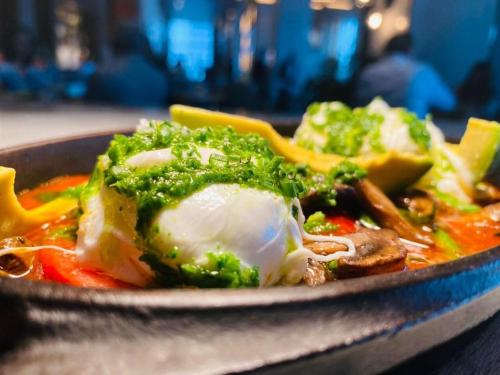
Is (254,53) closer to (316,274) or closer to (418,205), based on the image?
(418,205)

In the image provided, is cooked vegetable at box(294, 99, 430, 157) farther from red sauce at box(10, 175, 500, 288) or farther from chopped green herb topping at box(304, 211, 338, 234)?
chopped green herb topping at box(304, 211, 338, 234)

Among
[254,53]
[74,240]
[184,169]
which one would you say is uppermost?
[184,169]

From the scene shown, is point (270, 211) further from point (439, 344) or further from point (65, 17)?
point (65, 17)

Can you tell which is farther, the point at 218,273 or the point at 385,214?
the point at 385,214

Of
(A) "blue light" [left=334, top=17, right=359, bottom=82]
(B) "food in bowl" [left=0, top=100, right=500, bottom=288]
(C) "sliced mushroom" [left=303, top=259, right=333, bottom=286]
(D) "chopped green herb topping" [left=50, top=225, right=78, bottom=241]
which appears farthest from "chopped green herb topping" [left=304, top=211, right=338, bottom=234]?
(A) "blue light" [left=334, top=17, right=359, bottom=82]

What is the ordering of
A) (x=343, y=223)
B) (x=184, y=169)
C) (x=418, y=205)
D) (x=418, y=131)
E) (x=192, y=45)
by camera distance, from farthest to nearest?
(x=192, y=45) < (x=418, y=131) < (x=418, y=205) < (x=343, y=223) < (x=184, y=169)

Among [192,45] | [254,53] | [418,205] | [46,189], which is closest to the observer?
[418,205]

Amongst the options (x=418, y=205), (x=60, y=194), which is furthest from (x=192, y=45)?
(x=418, y=205)
